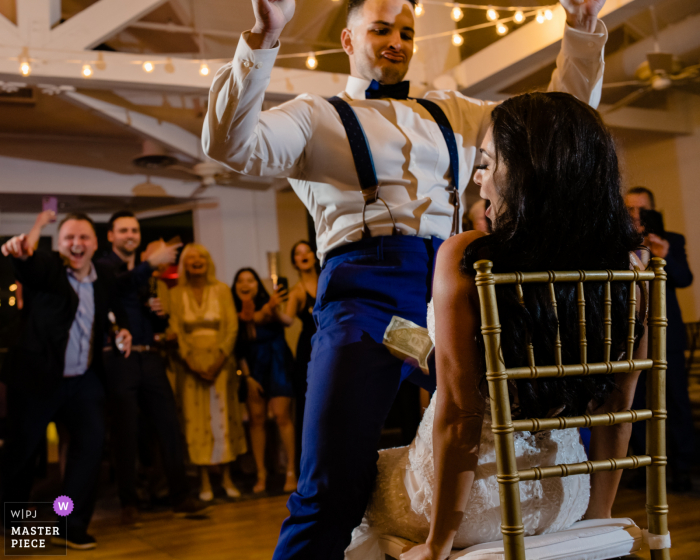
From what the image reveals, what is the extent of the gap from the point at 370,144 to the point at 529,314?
56 centimetres

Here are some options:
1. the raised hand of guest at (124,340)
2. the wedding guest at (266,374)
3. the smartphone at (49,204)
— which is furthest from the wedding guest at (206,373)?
the smartphone at (49,204)

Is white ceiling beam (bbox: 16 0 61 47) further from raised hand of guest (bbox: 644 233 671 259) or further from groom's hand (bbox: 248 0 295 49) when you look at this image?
raised hand of guest (bbox: 644 233 671 259)

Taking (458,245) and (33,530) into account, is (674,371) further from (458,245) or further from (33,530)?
(33,530)

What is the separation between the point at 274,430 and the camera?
4531mm

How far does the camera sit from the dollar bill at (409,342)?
3.90 feet

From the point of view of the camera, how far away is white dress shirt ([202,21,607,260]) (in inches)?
44.8

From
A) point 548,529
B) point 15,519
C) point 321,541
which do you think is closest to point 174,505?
point 15,519

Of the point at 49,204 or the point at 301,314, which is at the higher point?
the point at 49,204

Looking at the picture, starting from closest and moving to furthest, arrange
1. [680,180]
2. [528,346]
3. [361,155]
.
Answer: [528,346], [361,155], [680,180]

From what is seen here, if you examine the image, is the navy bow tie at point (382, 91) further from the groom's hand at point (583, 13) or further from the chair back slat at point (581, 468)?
the chair back slat at point (581, 468)

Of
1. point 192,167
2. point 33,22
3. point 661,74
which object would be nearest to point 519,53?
point 661,74

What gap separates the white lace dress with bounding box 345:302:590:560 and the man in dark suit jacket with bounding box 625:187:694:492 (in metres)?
2.46

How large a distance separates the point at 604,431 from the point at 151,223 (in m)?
4.87

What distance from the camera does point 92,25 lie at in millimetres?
3658
